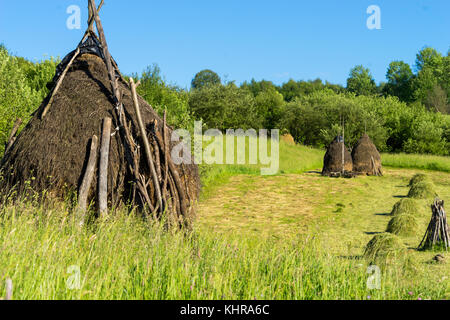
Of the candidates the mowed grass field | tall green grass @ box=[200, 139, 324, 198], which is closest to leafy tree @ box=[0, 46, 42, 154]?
the mowed grass field

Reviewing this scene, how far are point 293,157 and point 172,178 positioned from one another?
2539cm

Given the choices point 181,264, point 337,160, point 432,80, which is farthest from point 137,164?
point 432,80

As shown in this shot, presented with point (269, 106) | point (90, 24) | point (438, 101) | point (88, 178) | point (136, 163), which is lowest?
point (88, 178)

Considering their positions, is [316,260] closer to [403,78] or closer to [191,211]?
[191,211]

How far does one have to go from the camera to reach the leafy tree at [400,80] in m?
94.8

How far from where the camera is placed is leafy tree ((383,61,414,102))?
94.8 m

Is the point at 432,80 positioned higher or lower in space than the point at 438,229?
higher

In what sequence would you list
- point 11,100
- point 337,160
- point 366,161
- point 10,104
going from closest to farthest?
point 10,104 < point 11,100 < point 337,160 < point 366,161

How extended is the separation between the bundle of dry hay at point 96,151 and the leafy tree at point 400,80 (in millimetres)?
95002

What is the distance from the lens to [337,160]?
25188 millimetres

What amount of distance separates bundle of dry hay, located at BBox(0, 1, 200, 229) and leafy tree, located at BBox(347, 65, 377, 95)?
94909 millimetres

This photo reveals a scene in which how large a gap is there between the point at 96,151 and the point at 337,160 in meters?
19.3

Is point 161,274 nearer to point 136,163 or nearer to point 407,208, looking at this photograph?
point 136,163

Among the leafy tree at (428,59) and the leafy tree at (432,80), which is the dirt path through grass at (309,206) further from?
the leafy tree at (428,59)
